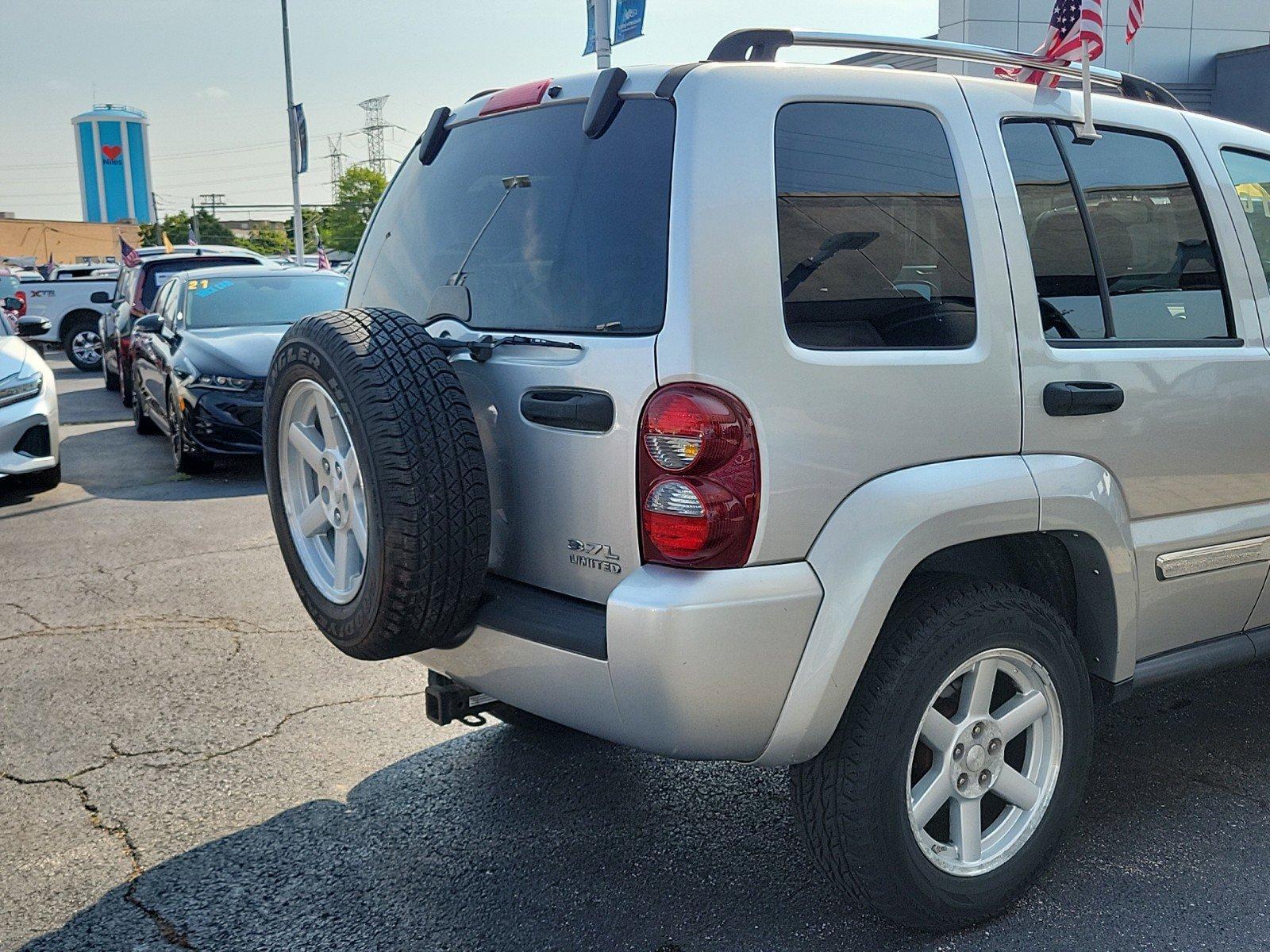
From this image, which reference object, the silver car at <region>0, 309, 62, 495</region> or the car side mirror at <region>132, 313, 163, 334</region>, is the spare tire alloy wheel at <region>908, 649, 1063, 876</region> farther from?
the car side mirror at <region>132, 313, 163, 334</region>

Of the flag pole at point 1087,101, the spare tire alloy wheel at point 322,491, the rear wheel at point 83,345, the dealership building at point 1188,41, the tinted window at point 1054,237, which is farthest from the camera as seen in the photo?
the rear wheel at point 83,345

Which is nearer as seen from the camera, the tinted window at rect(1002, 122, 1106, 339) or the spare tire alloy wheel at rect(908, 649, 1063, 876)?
the spare tire alloy wheel at rect(908, 649, 1063, 876)

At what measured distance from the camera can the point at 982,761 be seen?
9.23ft

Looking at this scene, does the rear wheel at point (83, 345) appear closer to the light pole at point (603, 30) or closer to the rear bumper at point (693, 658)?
the light pole at point (603, 30)

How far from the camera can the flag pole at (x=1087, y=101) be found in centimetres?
302

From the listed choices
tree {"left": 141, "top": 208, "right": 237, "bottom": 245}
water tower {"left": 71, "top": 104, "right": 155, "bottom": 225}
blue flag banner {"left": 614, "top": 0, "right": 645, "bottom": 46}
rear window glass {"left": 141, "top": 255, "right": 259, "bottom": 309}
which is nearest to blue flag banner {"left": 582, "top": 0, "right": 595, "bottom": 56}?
blue flag banner {"left": 614, "top": 0, "right": 645, "bottom": 46}

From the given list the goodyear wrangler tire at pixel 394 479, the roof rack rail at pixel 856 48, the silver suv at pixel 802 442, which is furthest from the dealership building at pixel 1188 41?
the goodyear wrangler tire at pixel 394 479

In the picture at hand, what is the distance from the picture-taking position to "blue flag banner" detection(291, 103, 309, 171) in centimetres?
3250

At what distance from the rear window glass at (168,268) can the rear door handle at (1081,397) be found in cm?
1172

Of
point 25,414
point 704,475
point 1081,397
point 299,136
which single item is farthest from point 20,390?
point 299,136

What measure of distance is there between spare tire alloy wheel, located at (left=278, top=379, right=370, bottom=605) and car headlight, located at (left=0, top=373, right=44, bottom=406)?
17.9 feet

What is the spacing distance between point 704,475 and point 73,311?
21192mm

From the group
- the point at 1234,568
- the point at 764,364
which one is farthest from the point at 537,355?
the point at 1234,568

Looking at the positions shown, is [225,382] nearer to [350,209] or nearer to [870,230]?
[870,230]
